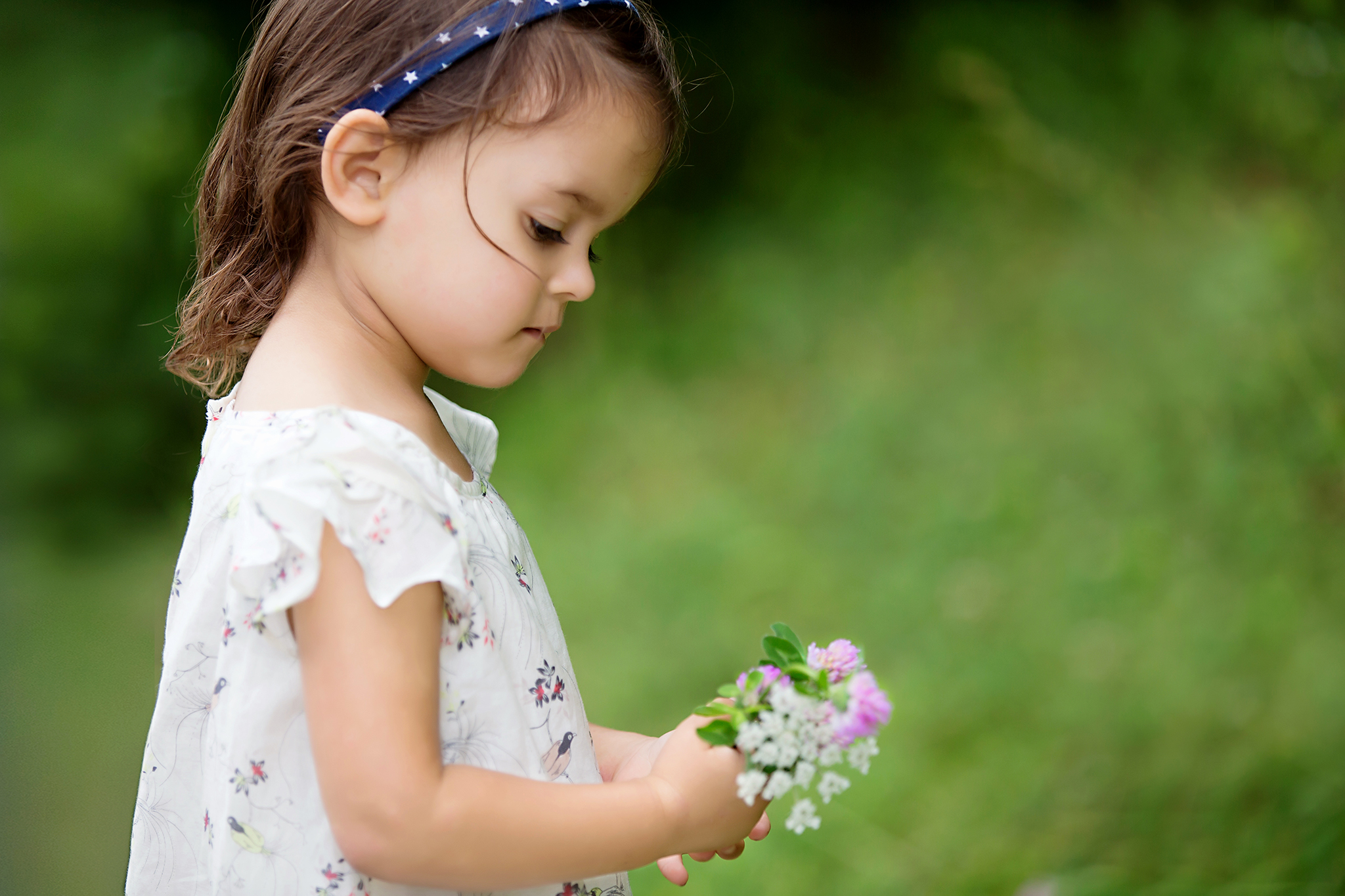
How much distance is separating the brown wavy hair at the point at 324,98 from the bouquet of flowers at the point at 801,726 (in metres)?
0.38

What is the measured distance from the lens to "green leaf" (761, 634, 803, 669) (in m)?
0.69

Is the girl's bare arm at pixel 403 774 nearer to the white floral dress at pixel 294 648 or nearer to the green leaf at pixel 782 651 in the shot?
the white floral dress at pixel 294 648

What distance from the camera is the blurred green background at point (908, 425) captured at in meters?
1.80

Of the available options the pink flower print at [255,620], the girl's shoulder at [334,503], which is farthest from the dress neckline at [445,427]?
the pink flower print at [255,620]

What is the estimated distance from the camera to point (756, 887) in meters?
1.66

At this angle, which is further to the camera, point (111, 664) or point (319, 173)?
point (111, 664)

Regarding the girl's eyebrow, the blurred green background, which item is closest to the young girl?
the girl's eyebrow

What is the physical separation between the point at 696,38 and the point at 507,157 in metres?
1.85

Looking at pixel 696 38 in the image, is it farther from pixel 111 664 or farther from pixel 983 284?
pixel 111 664

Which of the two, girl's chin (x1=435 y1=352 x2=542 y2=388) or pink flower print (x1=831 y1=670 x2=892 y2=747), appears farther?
girl's chin (x1=435 y1=352 x2=542 y2=388)

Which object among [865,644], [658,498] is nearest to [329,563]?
[865,644]

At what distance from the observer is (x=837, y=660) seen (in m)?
0.69

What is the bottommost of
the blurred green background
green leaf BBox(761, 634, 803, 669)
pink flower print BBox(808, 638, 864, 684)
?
pink flower print BBox(808, 638, 864, 684)

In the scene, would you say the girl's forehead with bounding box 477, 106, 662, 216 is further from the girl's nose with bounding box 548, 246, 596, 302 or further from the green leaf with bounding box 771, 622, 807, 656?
the green leaf with bounding box 771, 622, 807, 656
